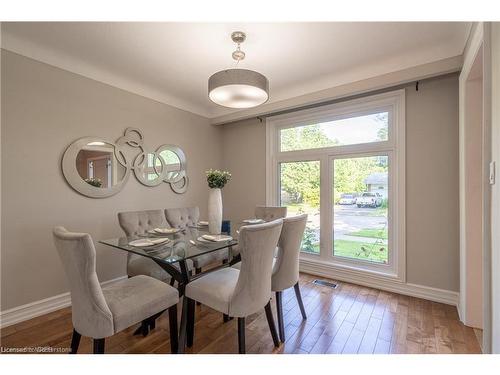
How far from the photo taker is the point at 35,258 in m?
2.22

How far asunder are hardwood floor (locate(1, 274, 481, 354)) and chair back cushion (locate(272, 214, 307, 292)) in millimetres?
411

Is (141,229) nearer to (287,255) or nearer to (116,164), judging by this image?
(116,164)

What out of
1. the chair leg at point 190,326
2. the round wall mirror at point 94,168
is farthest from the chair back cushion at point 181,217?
the chair leg at point 190,326

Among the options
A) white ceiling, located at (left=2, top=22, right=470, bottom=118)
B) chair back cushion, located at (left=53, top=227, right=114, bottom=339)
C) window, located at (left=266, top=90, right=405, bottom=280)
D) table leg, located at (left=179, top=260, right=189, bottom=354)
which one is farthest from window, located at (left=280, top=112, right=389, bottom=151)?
chair back cushion, located at (left=53, top=227, right=114, bottom=339)

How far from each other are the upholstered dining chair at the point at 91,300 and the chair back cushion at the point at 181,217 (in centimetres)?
124

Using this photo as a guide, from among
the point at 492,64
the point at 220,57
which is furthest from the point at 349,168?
the point at 220,57

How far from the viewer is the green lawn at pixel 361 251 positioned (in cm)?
287

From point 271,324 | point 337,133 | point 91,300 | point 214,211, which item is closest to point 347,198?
point 337,133

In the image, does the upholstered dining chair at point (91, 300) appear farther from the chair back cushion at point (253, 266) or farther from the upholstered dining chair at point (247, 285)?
the chair back cushion at point (253, 266)

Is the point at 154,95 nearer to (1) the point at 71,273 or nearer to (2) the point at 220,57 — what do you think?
(2) the point at 220,57

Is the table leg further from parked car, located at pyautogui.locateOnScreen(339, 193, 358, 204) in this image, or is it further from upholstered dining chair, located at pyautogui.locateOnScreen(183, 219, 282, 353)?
parked car, located at pyautogui.locateOnScreen(339, 193, 358, 204)

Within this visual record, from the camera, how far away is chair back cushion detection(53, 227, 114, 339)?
122cm

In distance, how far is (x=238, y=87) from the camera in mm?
1743

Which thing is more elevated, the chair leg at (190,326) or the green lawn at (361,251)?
the green lawn at (361,251)
